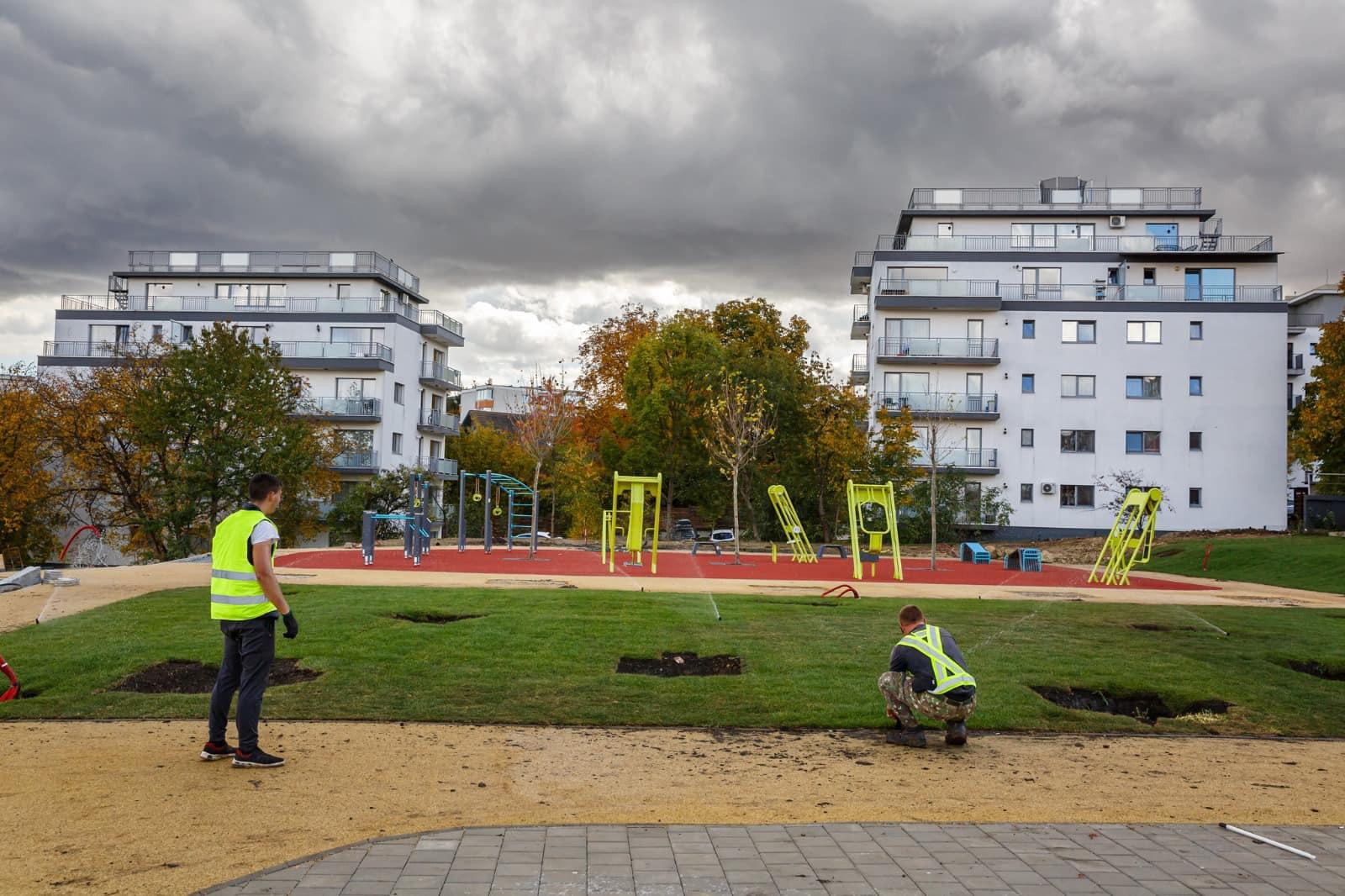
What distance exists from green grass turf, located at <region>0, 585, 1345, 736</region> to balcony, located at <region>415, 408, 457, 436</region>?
45.2m

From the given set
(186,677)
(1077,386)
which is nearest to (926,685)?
(186,677)

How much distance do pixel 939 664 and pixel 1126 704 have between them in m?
3.72

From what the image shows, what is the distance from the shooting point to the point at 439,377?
6272cm

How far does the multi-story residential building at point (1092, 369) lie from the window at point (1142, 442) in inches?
3.2

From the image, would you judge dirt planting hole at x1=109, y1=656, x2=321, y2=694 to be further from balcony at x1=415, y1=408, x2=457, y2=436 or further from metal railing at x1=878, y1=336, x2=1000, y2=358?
balcony at x1=415, y1=408, x2=457, y2=436

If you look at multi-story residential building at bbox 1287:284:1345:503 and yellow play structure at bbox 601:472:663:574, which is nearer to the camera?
yellow play structure at bbox 601:472:663:574

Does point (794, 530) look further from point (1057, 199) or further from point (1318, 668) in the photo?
point (1057, 199)

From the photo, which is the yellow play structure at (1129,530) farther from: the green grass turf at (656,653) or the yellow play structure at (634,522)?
the yellow play structure at (634,522)

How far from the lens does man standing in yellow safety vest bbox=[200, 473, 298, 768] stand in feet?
23.9

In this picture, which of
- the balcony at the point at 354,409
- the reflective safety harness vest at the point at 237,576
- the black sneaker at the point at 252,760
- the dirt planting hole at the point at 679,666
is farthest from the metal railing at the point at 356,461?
the black sneaker at the point at 252,760

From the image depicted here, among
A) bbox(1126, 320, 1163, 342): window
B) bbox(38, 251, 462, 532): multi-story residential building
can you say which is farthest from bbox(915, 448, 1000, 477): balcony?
bbox(38, 251, 462, 532): multi-story residential building

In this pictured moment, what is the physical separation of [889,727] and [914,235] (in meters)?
46.3

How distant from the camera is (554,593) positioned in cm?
1812

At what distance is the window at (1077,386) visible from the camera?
1948 inches
